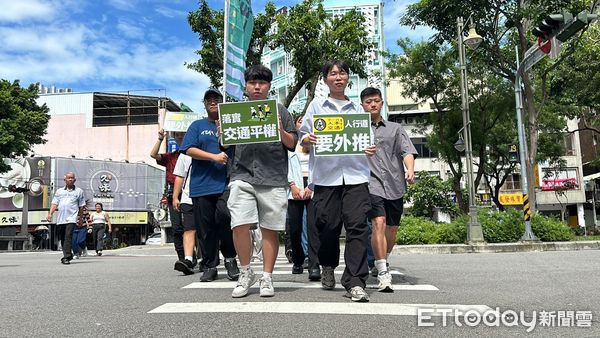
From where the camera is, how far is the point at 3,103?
29.9 meters

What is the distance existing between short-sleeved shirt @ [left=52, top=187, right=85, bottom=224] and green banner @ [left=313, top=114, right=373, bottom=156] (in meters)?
7.27

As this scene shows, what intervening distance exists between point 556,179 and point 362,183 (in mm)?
43871

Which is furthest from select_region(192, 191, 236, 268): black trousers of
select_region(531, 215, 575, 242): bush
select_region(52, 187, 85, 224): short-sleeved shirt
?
select_region(531, 215, 575, 242): bush

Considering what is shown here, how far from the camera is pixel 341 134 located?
4.39m

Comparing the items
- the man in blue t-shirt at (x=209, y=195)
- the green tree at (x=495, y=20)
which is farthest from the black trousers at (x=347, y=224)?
the green tree at (x=495, y=20)

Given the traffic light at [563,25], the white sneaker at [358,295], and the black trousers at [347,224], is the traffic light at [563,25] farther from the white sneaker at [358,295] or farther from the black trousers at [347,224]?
the white sneaker at [358,295]

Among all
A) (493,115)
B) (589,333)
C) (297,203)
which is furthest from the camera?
(493,115)

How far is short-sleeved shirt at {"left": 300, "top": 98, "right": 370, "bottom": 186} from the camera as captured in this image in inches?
174

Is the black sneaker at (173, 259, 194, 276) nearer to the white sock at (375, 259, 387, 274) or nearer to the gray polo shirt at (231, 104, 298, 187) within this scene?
the gray polo shirt at (231, 104, 298, 187)

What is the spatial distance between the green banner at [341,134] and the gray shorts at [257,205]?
54cm

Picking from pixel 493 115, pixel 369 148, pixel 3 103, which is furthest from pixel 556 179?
pixel 369 148

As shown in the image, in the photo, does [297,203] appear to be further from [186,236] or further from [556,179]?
[556,179]

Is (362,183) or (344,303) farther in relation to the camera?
(362,183)

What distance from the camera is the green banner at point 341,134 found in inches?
172
